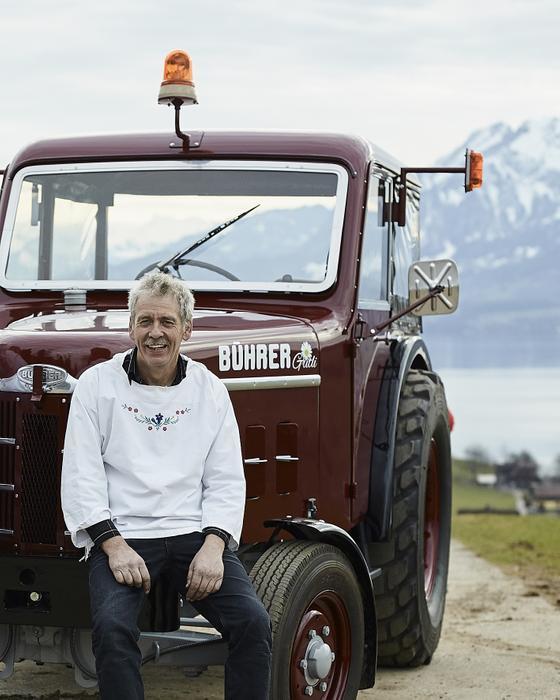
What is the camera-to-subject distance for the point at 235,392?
4977 mm

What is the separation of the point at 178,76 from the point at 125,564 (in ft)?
7.19

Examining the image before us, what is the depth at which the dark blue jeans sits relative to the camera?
4102 millimetres

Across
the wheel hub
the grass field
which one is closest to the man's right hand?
the wheel hub

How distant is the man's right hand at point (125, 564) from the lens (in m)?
4.18

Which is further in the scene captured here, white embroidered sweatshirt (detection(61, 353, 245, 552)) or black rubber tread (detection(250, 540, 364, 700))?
black rubber tread (detection(250, 540, 364, 700))

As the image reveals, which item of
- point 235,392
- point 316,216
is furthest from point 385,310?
point 235,392

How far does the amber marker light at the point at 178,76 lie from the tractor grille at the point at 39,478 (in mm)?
1573

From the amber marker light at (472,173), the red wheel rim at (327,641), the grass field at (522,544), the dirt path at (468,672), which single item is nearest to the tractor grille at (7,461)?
the red wheel rim at (327,641)

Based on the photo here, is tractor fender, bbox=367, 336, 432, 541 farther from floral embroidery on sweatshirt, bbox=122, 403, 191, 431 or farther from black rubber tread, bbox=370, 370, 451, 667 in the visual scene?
floral embroidery on sweatshirt, bbox=122, 403, 191, 431

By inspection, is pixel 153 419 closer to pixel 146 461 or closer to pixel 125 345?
pixel 146 461

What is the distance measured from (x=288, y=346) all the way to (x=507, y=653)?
2716 mm

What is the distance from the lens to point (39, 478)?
4.66 m

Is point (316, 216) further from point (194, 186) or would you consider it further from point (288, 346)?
point (288, 346)

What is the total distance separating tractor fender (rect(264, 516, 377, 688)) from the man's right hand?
820mm
